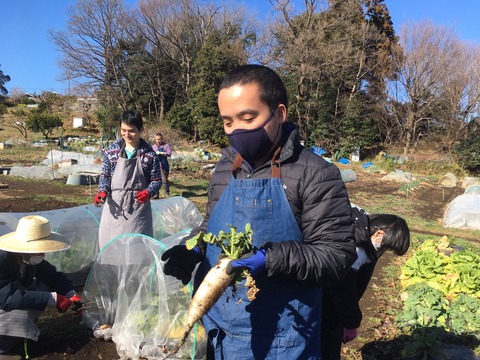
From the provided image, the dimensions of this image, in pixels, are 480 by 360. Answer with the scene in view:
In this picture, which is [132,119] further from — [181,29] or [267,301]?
[181,29]

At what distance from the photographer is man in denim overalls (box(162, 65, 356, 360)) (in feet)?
4.05

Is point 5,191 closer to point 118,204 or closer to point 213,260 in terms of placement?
point 118,204

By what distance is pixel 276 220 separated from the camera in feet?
4.20

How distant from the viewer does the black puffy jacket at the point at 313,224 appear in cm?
118

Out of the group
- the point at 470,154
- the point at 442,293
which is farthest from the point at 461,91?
the point at 442,293

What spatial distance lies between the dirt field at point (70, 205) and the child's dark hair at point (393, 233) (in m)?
1.57

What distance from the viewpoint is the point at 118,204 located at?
343 cm

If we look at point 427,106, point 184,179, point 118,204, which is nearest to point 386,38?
point 427,106

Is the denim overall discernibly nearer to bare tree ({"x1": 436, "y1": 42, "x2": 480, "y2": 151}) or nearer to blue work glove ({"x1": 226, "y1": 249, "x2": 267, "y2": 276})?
blue work glove ({"x1": 226, "y1": 249, "x2": 267, "y2": 276})

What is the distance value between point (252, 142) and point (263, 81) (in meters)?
0.21

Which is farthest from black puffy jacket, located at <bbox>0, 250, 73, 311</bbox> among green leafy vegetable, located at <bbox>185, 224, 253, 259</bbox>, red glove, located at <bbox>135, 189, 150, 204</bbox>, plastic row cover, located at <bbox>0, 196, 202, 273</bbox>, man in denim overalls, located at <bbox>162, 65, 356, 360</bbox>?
green leafy vegetable, located at <bbox>185, 224, 253, 259</bbox>

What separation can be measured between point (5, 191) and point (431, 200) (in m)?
12.2

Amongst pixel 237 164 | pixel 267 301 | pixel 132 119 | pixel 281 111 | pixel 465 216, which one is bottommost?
pixel 465 216

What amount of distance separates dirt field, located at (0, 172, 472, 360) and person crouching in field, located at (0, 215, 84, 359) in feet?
1.18
